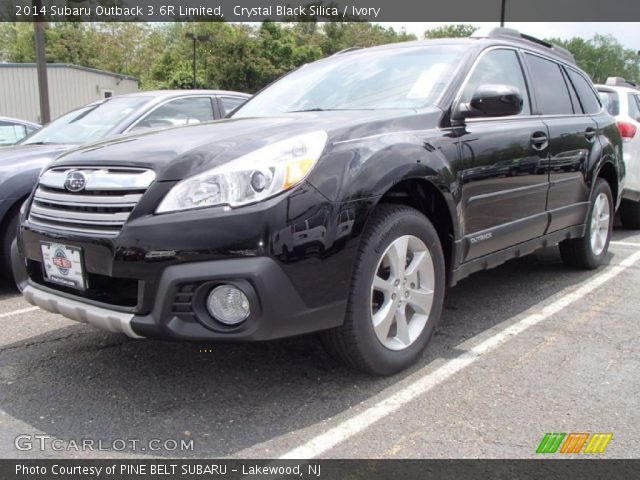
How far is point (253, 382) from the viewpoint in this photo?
290 cm

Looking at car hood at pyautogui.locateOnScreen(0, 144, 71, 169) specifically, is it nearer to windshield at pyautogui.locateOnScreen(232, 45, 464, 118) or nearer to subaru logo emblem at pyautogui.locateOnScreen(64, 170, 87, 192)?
windshield at pyautogui.locateOnScreen(232, 45, 464, 118)

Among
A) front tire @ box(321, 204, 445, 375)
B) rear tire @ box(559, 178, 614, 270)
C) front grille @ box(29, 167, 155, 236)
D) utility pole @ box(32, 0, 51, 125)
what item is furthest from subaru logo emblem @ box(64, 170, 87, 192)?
utility pole @ box(32, 0, 51, 125)

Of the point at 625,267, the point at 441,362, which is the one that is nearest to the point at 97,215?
the point at 441,362

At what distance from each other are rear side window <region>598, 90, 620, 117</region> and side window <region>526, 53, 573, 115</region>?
2.96m

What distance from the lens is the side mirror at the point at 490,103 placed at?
10.5 ft

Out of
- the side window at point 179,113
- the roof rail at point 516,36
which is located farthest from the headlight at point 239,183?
the side window at point 179,113

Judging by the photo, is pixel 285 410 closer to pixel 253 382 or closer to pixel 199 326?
pixel 253 382

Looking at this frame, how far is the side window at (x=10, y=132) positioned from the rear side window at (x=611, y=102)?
708cm

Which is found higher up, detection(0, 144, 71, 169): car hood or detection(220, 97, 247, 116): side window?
detection(220, 97, 247, 116): side window

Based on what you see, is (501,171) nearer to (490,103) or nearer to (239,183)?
(490,103)

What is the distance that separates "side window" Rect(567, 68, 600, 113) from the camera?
486 cm

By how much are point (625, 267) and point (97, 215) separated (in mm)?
4610

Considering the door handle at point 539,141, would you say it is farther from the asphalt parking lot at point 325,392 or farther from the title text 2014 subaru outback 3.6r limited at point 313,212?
the asphalt parking lot at point 325,392

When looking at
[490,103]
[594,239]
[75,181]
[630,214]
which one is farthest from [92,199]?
[630,214]
